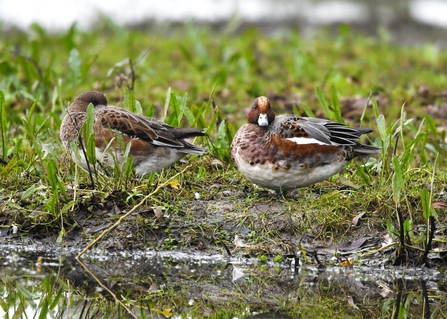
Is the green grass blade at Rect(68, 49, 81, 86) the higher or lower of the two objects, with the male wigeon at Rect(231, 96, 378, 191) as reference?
→ lower

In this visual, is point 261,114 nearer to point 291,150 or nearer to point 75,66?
point 291,150

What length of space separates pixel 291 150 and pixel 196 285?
4.53 ft

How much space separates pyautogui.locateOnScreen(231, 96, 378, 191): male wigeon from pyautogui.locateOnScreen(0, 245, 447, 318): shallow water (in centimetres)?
69

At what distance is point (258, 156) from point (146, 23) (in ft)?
32.6

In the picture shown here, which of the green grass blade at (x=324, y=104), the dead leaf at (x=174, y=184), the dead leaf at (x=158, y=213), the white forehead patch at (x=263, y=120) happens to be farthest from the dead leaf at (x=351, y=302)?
the green grass blade at (x=324, y=104)

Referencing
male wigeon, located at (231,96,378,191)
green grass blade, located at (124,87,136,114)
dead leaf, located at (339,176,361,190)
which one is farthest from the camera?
green grass blade, located at (124,87,136,114)

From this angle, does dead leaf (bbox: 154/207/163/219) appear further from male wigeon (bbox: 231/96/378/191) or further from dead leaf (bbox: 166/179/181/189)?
male wigeon (bbox: 231/96/378/191)

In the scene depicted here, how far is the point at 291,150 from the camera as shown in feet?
20.5

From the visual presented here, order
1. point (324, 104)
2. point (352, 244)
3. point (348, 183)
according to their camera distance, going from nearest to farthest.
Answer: point (352, 244), point (348, 183), point (324, 104)

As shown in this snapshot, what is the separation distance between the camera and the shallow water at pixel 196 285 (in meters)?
5.05

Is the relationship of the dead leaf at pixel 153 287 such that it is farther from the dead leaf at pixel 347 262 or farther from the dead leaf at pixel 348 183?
the dead leaf at pixel 348 183

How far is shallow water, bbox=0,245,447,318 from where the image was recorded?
5047 mm

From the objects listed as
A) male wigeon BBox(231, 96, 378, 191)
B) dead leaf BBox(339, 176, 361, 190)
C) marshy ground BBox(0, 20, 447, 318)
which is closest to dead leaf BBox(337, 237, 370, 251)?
marshy ground BBox(0, 20, 447, 318)

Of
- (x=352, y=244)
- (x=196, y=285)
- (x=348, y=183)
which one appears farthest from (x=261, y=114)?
(x=196, y=285)
